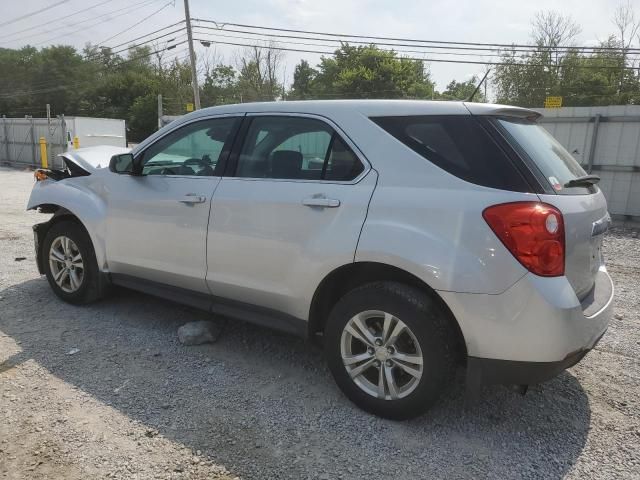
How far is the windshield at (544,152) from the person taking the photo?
2.61 metres

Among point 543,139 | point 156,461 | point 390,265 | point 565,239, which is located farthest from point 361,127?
point 156,461

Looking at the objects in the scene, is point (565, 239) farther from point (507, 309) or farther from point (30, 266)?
point (30, 266)

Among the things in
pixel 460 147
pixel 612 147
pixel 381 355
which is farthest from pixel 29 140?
pixel 460 147

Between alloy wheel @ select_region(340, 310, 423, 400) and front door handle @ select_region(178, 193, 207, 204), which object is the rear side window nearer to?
alloy wheel @ select_region(340, 310, 423, 400)

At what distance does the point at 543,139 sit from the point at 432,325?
132 centimetres

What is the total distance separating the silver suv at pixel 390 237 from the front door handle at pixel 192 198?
0.8 inches

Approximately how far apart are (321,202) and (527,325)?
127 cm

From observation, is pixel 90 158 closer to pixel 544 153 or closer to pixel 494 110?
pixel 494 110

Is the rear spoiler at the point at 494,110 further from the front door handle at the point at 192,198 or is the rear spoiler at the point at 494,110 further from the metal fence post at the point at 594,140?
the metal fence post at the point at 594,140

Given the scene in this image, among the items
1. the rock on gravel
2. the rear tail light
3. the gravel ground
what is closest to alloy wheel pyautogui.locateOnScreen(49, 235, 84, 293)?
the gravel ground

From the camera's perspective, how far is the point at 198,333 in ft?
12.7

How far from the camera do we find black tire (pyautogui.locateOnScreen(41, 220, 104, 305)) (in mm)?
4363

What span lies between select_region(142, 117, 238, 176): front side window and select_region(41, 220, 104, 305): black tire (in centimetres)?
95

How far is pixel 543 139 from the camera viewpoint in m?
2.96
